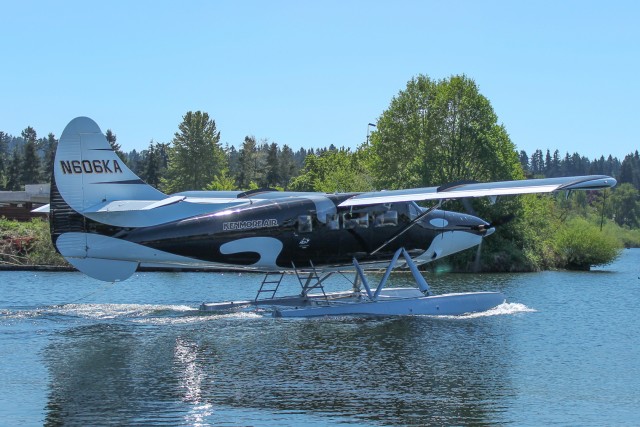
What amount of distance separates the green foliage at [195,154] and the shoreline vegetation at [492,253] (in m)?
52.0

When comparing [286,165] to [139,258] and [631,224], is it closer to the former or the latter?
[631,224]

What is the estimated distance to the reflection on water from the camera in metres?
11.4

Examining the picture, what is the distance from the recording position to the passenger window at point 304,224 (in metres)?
20.0

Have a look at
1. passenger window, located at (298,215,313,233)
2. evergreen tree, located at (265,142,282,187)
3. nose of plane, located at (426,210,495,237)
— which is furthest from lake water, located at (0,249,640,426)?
evergreen tree, located at (265,142,282,187)

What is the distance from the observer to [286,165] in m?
138

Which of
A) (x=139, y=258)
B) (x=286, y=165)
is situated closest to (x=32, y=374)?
(x=139, y=258)

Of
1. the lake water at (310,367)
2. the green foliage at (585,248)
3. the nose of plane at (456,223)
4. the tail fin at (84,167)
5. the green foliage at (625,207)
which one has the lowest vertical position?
the green foliage at (625,207)

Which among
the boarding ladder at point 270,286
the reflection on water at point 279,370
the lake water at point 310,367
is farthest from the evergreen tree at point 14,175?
the reflection on water at point 279,370

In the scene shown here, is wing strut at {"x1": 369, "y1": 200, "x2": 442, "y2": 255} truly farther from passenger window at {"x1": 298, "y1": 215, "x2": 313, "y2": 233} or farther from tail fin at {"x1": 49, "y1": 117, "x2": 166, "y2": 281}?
tail fin at {"x1": 49, "y1": 117, "x2": 166, "y2": 281}

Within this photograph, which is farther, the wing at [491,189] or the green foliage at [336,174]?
the green foliage at [336,174]

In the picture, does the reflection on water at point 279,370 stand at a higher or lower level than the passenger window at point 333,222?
lower

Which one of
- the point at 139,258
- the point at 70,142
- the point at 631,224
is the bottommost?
the point at 631,224

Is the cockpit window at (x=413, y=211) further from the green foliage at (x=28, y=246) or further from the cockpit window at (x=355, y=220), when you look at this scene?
the green foliage at (x=28, y=246)

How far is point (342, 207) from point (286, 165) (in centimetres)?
11751
